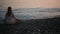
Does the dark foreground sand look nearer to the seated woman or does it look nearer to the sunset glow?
the seated woman

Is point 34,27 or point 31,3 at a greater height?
point 31,3

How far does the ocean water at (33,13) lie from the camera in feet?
Answer: 5.95

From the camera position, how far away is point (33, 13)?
183cm

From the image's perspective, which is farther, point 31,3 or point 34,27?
point 31,3

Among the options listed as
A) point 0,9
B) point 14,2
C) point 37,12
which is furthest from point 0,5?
point 37,12

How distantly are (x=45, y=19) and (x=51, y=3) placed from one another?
0.66 feet

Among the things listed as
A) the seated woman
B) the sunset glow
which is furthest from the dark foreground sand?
the sunset glow

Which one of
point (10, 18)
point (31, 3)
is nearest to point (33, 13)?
point (31, 3)

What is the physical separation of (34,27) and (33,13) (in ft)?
0.66

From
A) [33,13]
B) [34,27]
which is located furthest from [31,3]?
[34,27]

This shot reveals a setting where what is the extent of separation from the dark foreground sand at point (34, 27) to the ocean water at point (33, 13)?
5 centimetres

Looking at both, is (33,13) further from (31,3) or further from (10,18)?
(10,18)

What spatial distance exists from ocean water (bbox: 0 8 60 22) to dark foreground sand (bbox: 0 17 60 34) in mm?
50

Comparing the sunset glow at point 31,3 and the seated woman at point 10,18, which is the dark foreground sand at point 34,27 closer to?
the seated woman at point 10,18
